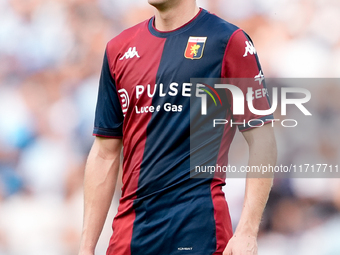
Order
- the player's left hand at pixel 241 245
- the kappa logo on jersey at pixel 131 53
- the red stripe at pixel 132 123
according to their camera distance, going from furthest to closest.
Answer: the kappa logo on jersey at pixel 131 53 → the red stripe at pixel 132 123 → the player's left hand at pixel 241 245

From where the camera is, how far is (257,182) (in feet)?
5.07

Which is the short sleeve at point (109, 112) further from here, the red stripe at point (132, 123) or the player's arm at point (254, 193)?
the player's arm at point (254, 193)

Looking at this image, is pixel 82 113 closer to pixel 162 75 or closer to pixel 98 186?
pixel 98 186

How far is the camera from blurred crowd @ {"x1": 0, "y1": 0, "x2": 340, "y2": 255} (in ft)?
8.71

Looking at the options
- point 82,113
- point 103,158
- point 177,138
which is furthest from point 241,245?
point 82,113

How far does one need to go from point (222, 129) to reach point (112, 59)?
20.8 inches

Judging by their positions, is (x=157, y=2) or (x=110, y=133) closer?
(x=157, y=2)

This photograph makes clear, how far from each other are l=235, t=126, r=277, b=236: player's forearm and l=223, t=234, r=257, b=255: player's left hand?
0.04m

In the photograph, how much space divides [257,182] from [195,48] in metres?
0.51

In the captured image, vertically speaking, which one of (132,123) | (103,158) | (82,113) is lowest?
(103,158)

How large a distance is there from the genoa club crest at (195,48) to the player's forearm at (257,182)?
336 mm

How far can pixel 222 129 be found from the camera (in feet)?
5.29

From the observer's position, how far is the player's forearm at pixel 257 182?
59.3 inches

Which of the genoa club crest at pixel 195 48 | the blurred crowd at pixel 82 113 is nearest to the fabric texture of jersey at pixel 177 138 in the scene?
the genoa club crest at pixel 195 48
